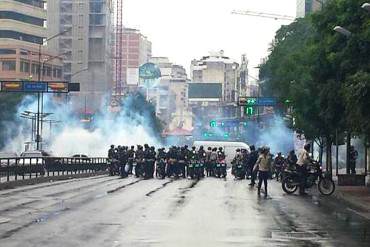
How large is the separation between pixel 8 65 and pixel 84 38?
15.7m

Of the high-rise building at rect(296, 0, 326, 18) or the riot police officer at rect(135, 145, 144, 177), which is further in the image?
the high-rise building at rect(296, 0, 326, 18)

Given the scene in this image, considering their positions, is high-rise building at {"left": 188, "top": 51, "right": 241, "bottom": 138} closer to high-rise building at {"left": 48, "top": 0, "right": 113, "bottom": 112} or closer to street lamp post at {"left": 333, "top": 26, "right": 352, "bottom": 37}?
high-rise building at {"left": 48, "top": 0, "right": 113, "bottom": 112}

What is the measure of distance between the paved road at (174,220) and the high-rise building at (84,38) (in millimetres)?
93718

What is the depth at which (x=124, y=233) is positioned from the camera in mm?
13703

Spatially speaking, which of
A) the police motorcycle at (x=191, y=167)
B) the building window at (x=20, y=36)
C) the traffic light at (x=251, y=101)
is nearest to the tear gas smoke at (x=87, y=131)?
the building window at (x=20, y=36)

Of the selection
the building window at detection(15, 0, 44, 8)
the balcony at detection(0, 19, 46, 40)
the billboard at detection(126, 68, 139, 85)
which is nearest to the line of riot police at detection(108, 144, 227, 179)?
the balcony at detection(0, 19, 46, 40)

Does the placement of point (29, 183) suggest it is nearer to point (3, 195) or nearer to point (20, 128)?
point (3, 195)

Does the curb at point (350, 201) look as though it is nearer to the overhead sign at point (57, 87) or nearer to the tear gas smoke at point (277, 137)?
the overhead sign at point (57, 87)

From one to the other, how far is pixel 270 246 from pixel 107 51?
110776 mm

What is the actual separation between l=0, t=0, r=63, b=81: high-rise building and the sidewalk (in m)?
77.3

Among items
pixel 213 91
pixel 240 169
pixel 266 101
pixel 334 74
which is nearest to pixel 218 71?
pixel 213 91

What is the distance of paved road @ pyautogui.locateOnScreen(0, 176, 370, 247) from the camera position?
12.9 metres

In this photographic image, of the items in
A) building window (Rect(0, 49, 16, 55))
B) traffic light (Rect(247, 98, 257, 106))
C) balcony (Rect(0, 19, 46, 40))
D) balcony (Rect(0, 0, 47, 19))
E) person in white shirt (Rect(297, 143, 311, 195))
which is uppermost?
balcony (Rect(0, 0, 47, 19))

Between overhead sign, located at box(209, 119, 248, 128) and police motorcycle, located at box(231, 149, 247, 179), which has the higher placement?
overhead sign, located at box(209, 119, 248, 128)
